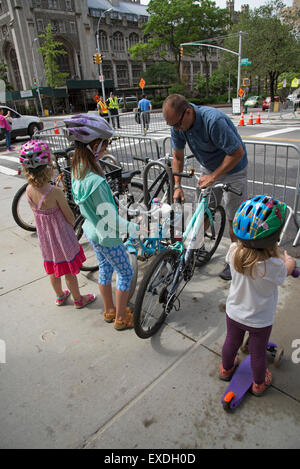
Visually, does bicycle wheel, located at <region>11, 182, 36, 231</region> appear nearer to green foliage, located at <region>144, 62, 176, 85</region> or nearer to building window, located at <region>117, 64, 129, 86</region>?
green foliage, located at <region>144, 62, 176, 85</region>

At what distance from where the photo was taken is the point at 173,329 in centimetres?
288

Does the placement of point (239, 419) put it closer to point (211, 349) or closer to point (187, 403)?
point (187, 403)

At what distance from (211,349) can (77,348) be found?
46.3 inches

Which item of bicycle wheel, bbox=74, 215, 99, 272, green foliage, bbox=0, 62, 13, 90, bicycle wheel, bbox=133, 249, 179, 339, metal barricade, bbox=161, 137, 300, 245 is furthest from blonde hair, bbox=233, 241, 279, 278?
green foliage, bbox=0, 62, 13, 90

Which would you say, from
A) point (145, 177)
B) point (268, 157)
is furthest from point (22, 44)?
point (145, 177)

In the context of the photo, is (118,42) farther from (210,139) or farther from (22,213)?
(210,139)

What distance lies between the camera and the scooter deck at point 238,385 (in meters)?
2.07

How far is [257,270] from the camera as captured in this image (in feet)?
5.90

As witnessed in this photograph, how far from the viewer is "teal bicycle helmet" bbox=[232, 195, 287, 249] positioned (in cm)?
172

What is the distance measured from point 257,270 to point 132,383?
132 cm

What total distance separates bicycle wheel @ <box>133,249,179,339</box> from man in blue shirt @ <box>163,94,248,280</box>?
93 cm

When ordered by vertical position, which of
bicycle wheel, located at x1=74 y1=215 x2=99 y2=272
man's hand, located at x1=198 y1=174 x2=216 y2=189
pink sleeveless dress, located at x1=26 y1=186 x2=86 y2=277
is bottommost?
bicycle wheel, located at x1=74 y1=215 x2=99 y2=272

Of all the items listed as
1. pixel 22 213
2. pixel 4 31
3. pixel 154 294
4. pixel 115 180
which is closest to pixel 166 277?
pixel 154 294

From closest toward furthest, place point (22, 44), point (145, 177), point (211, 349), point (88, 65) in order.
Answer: point (211, 349)
point (145, 177)
point (22, 44)
point (88, 65)
